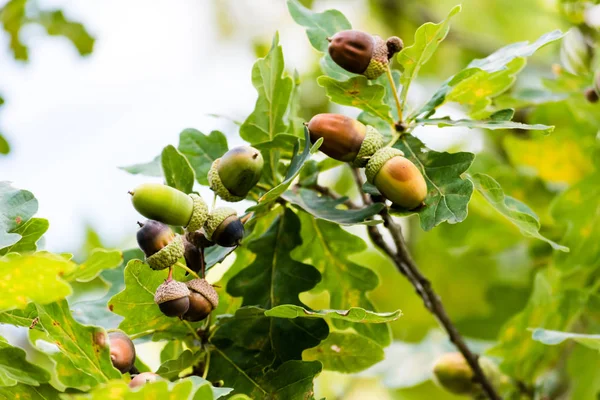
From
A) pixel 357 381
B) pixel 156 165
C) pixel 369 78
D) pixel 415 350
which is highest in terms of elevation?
pixel 369 78

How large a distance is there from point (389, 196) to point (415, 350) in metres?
1.04

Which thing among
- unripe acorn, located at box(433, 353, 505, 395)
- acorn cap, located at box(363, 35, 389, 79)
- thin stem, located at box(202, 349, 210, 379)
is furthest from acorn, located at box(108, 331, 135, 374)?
unripe acorn, located at box(433, 353, 505, 395)

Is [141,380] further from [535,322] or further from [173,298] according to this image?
[535,322]

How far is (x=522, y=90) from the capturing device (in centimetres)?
180

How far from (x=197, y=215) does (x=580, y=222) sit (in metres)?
1.03

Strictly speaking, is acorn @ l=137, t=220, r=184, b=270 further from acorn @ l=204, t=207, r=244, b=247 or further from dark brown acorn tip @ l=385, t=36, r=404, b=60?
dark brown acorn tip @ l=385, t=36, r=404, b=60

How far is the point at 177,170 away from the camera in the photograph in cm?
125

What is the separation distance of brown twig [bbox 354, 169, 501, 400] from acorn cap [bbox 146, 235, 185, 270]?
380 mm

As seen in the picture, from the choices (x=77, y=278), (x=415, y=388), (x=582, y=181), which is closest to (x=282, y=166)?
(x=77, y=278)

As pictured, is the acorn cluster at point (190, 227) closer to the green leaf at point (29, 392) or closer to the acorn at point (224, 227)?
the acorn at point (224, 227)

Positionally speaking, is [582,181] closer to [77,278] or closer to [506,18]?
[77,278]

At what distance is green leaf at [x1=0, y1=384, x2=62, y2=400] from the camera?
3.49ft

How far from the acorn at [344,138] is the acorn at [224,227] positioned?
0.63 feet

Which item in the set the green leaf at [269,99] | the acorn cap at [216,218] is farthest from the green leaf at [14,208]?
the green leaf at [269,99]
